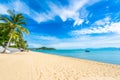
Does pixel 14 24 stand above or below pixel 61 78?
above

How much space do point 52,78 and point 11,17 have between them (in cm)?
2235

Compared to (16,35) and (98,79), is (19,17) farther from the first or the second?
(98,79)

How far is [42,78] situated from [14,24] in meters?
21.0

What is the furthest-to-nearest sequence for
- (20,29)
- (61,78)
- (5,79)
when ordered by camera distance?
(20,29) → (61,78) → (5,79)

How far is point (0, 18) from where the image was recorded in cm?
2398

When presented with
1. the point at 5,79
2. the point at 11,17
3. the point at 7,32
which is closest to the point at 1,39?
the point at 7,32

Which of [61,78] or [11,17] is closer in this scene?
[61,78]

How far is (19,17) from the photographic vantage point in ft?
84.0

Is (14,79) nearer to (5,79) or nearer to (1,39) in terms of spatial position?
(5,79)

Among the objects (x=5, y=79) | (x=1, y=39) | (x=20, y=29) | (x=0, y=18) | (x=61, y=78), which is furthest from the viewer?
(x=1, y=39)

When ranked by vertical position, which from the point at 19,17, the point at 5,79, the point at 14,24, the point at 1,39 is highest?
the point at 19,17

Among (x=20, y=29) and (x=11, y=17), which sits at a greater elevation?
(x=11, y=17)

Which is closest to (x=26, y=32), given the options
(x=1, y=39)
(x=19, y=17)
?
(x=19, y=17)

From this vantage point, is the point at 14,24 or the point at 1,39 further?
the point at 1,39
